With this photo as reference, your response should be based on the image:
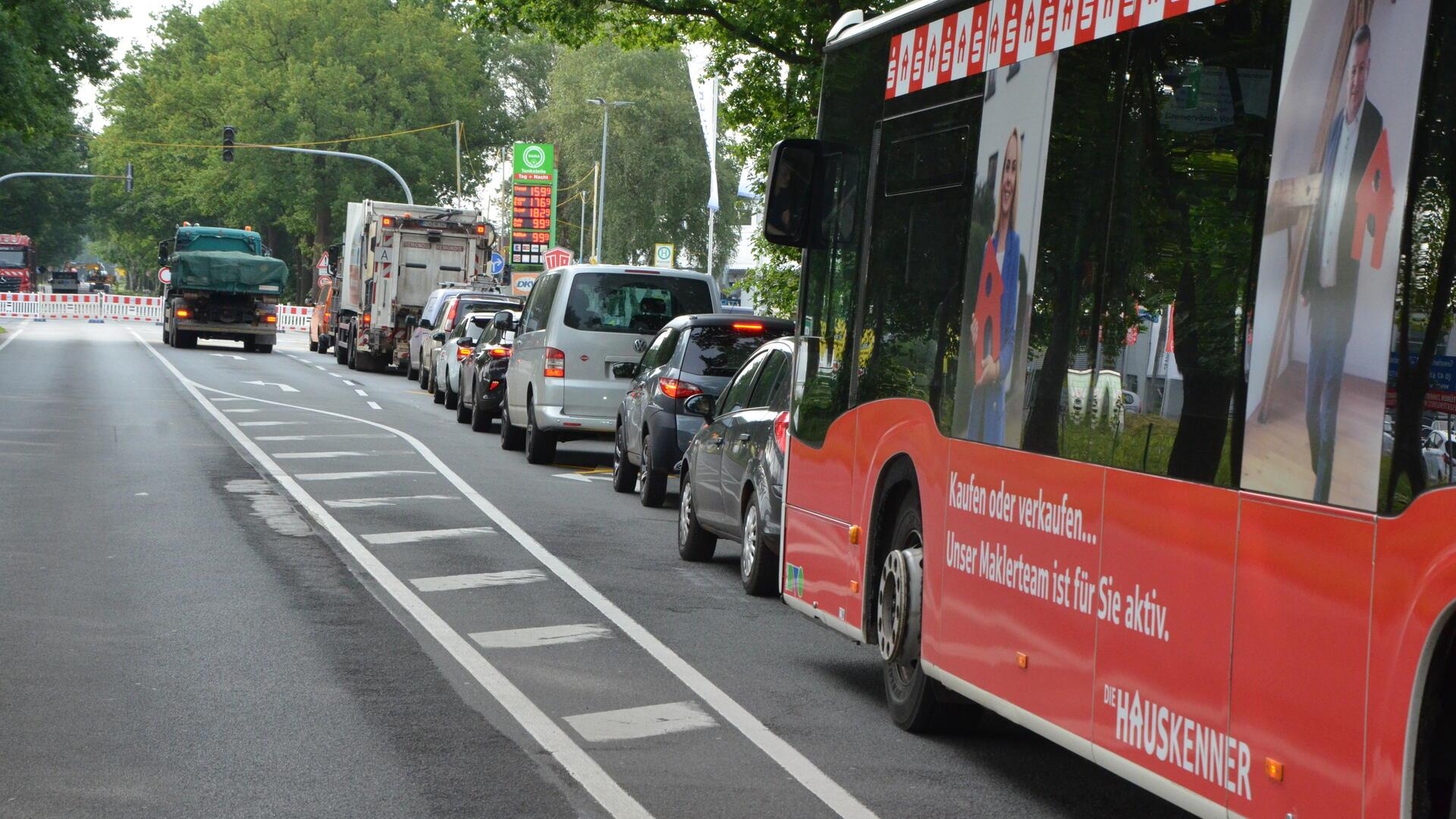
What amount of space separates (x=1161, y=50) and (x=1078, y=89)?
0.61 meters

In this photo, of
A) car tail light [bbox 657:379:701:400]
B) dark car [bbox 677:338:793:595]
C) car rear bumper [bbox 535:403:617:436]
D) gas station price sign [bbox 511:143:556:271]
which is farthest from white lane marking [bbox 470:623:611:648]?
gas station price sign [bbox 511:143:556:271]

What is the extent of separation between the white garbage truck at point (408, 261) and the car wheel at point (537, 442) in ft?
65.1

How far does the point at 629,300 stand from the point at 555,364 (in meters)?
0.99

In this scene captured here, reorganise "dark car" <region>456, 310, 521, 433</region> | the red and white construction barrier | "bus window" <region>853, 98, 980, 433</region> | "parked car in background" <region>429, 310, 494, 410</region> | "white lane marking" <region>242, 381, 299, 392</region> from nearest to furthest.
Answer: "bus window" <region>853, 98, 980, 433</region> → "dark car" <region>456, 310, 521, 433</region> → "parked car in background" <region>429, 310, 494, 410</region> → "white lane marking" <region>242, 381, 299, 392</region> → the red and white construction barrier

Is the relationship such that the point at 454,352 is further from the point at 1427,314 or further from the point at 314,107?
the point at 314,107

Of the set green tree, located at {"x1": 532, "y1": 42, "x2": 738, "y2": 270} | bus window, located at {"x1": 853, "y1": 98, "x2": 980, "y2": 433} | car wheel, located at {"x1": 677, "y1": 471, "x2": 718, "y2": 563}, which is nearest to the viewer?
bus window, located at {"x1": 853, "y1": 98, "x2": 980, "y2": 433}

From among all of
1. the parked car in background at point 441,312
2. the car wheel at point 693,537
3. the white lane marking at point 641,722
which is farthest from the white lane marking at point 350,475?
the parked car in background at point 441,312

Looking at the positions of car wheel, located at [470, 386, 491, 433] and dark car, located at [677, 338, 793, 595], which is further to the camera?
car wheel, located at [470, 386, 491, 433]

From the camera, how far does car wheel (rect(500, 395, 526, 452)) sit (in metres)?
21.8

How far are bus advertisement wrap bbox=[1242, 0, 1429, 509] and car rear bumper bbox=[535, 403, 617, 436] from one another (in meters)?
14.9

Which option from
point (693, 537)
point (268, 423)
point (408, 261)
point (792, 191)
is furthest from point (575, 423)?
point (408, 261)

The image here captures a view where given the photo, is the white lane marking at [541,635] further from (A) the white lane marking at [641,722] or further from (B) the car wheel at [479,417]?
(B) the car wheel at [479,417]

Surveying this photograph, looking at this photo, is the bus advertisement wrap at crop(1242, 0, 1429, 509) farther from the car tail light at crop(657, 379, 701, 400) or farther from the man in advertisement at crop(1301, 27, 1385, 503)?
the car tail light at crop(657, 379, 701, 400)

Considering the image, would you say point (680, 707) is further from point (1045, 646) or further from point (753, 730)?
point (1045, 646)
